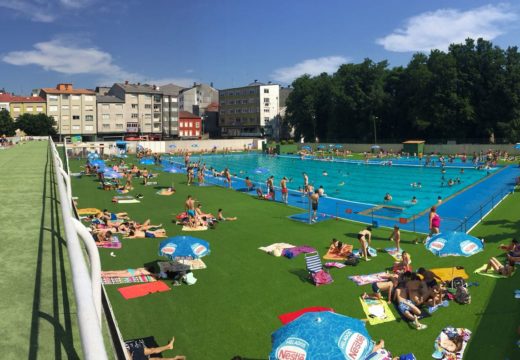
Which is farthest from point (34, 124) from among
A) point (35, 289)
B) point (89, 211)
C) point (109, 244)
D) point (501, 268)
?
point (35, 289)

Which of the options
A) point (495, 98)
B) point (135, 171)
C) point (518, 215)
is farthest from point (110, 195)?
point (495, 98)

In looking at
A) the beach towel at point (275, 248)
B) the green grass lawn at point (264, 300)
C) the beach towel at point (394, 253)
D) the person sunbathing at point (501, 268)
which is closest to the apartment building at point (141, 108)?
the green grass lawn at point (264, 300)

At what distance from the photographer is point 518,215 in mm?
22000

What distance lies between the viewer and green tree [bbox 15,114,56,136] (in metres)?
82.4

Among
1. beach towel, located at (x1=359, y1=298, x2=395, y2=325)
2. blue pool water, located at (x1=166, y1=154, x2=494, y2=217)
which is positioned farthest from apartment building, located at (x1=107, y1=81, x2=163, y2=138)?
beach towel, located at (x1=359, y1=298, x2=395, y2=325)

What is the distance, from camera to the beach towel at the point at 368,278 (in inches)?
498

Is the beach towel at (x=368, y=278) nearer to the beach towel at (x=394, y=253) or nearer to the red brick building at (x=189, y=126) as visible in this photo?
the beach towel at (x=394, y=253)

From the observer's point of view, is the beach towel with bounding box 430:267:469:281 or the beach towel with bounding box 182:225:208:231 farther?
the beach towel with bounding box 182:225:208:231

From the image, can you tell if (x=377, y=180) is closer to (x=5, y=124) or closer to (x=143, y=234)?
(x=143, y=234)

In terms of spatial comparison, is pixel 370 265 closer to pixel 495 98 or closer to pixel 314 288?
pixel 314 288

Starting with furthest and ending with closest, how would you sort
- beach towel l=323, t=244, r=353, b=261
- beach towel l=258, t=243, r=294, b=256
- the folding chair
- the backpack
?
beach towel l=258, t=243, r=294, b=256, beach towel l=323, t=244, r=353, b=261, the folding chair, the backpack

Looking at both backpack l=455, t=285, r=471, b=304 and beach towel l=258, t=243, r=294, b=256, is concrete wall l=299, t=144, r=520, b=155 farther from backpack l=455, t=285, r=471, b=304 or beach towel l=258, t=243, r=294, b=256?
backpack l=455, t=285, r=471, b=304

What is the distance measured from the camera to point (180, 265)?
13070 mm

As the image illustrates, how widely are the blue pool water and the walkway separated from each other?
21448mm
